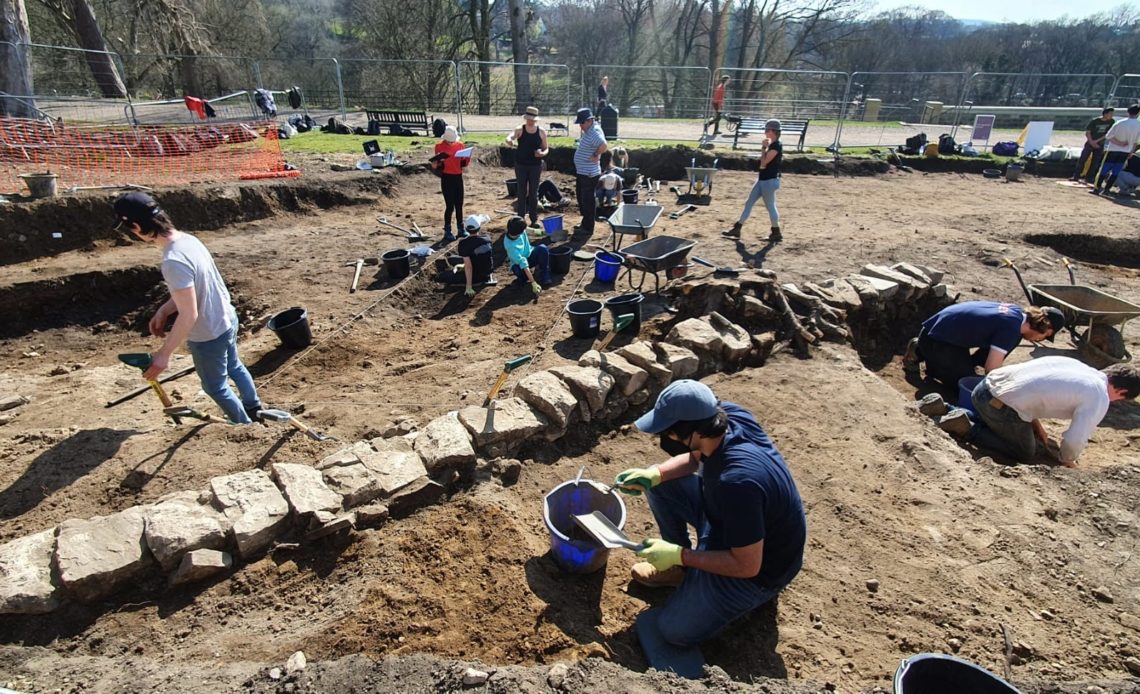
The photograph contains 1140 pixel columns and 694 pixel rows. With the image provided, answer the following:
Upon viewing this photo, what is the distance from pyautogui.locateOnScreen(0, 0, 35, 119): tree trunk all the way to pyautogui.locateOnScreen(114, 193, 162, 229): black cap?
12523 mm

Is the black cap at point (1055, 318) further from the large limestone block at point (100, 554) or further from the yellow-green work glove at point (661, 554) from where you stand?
the large limestone block at point (100, 554)

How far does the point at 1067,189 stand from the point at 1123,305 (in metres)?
10.3

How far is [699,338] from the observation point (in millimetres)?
5266

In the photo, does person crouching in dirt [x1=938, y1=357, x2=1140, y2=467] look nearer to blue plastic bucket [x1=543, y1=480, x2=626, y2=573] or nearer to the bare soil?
the bare soil

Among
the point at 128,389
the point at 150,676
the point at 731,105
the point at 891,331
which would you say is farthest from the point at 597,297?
the point at 731,105

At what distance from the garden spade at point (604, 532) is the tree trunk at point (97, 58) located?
1815 cm

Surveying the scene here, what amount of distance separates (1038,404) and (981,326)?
1193 millimetres

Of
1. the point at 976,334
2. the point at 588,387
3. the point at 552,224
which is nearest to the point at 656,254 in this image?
the point at 552,224

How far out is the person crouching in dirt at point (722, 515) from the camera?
8.19 ft

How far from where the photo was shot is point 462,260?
8.06 meters

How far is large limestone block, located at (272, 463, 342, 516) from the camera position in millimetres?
3160

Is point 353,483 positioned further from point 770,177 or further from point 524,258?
point 770,177

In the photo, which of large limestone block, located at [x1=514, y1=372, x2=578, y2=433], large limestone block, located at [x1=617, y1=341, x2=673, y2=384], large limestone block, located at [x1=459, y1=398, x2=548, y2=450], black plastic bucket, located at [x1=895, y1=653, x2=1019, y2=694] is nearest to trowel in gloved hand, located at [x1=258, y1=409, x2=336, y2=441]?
large limestone block, located at [x1=459, y1=398, x2=548, y2=450]

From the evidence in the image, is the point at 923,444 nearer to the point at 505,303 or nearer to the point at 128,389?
the point at 505,303
